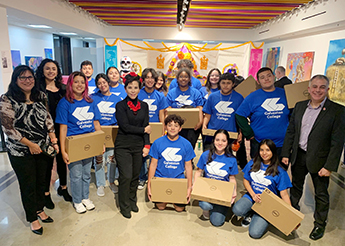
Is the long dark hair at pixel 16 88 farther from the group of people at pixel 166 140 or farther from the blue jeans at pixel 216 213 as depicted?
the blue jeans at pixel 216 213

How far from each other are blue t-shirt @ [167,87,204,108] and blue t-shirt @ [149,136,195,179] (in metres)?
0.83

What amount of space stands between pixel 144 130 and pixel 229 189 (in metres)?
1.08

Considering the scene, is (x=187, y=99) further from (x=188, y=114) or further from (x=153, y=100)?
(x=153, y=100)

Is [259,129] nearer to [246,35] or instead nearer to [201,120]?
A: [201,120]

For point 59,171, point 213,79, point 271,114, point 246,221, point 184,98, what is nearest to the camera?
point 246,221

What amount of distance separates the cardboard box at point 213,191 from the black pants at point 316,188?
27.1 inches

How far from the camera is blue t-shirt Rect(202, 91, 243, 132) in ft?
10.2

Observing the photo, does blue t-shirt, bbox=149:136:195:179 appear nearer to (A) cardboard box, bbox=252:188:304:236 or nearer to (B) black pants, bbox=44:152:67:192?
(A) cardboard box, bbox=252:188:304:236

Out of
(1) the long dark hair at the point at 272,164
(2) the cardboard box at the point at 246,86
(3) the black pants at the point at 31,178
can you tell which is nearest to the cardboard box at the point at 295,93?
(1) the long dark hair at the point at 272,164

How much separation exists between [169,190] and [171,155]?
379 millimetres

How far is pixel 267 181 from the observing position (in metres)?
2.46

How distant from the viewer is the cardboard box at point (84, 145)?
8.00ft

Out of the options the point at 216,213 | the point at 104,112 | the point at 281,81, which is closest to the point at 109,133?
the point at 104,112

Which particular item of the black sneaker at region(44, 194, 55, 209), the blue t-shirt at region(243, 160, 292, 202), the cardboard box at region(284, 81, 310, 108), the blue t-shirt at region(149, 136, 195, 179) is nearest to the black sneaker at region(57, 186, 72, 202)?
the black sneaker at region(44, 194, 55, 209)
